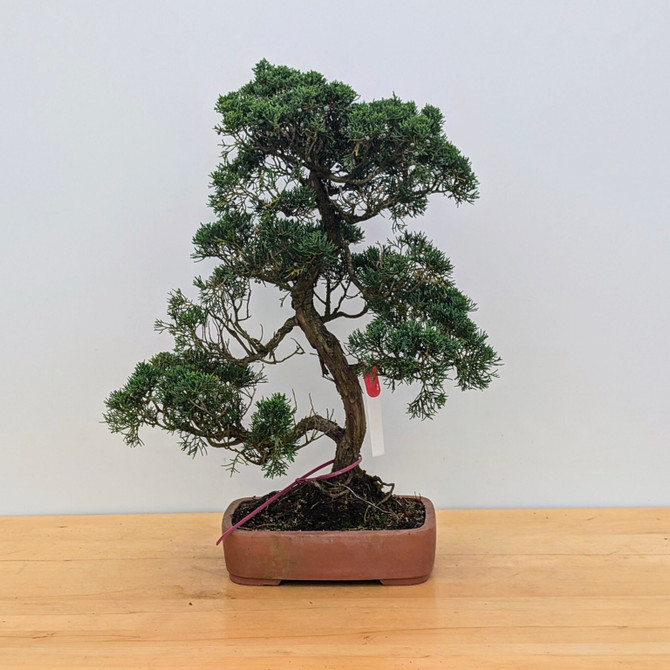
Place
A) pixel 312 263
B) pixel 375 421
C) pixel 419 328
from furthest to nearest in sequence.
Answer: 1. pixel 375 421
2. pixel 312 263
3. pixel 419 328

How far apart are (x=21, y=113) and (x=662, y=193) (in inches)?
69.9

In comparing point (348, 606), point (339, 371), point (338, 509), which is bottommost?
point (348, 606)

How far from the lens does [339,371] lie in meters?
1.71

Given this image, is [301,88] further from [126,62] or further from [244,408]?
[126,62]

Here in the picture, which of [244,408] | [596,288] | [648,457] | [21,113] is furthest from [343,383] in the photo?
[21,113]

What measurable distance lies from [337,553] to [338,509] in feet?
0.37

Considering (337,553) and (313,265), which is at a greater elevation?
(313,265)

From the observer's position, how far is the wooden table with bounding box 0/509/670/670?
136 centimetres

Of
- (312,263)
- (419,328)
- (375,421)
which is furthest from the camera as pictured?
(375,421)

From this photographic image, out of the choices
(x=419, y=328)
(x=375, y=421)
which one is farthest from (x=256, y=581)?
(x=419, y=328)

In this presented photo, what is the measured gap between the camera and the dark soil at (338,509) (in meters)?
1.68

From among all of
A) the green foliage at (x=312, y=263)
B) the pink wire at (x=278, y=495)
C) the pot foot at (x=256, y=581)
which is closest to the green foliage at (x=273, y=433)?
the green foliage at (x=312, y=263)

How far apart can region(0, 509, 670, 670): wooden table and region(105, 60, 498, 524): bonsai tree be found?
0.97 ft

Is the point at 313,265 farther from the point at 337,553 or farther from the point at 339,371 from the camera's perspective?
the point at 337,553
